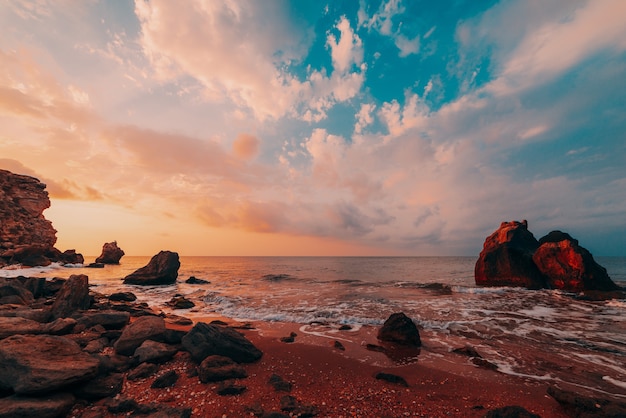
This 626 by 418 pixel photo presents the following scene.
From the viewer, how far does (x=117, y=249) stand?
89.2m

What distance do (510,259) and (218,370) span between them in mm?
43541

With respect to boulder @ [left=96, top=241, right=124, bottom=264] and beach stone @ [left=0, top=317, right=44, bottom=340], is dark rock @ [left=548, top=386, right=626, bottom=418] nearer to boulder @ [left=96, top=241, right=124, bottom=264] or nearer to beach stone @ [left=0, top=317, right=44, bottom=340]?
beach stone @ [left=0, top=317, right=44, bottom=340]

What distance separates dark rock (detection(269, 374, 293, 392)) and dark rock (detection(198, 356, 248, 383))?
105 cm

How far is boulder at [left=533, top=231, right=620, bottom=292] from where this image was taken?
30.6 m

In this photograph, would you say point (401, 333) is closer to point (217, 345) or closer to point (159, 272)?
point (217, 345)

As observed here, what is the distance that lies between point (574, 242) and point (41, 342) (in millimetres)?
48859

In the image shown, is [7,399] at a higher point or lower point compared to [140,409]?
higher

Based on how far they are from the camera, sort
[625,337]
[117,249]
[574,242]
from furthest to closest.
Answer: [117,249]
[574,242]
[625,337]

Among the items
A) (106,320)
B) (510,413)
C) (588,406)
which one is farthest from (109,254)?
(588,406)

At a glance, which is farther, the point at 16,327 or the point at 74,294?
the point at 74,294

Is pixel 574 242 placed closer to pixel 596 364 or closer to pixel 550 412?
pixel 596 364

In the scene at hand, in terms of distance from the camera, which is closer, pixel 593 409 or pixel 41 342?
pixel 593 409

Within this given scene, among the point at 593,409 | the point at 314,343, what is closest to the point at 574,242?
the point at 593,409

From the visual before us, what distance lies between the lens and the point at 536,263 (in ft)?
117
